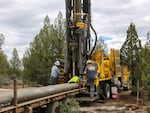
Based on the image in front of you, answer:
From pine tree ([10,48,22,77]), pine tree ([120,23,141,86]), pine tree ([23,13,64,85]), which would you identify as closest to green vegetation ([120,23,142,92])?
pine tree ([120,23,141,86])

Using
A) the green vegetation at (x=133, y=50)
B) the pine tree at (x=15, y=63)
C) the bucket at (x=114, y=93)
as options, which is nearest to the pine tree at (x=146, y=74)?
the green vegetation at (x=133, y=50)

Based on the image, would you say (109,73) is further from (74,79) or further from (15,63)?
(15,63)

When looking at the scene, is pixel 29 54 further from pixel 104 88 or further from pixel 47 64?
pixel 104 88

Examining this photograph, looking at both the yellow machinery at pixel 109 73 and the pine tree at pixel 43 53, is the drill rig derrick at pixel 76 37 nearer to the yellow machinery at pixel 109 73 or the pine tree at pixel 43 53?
the yellow machinery at pixel 109 73

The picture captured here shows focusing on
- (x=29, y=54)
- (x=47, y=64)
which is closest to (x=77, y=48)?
(x=47, y=64)

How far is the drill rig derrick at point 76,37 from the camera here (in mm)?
18703

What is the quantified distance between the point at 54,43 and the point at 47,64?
2.17 meters

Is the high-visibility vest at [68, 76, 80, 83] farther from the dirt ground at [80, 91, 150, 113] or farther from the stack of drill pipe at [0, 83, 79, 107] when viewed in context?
the stack of drill pipe at [0, 83, 79, 107]

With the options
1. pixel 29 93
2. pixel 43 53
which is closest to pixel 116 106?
pixel 29 93

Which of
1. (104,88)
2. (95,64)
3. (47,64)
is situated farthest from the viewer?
(47,64)

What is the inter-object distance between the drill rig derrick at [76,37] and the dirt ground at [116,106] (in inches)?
72.1

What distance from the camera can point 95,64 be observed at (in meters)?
18.3

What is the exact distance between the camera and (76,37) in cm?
1897

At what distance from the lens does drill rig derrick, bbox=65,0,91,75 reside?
1870cm
